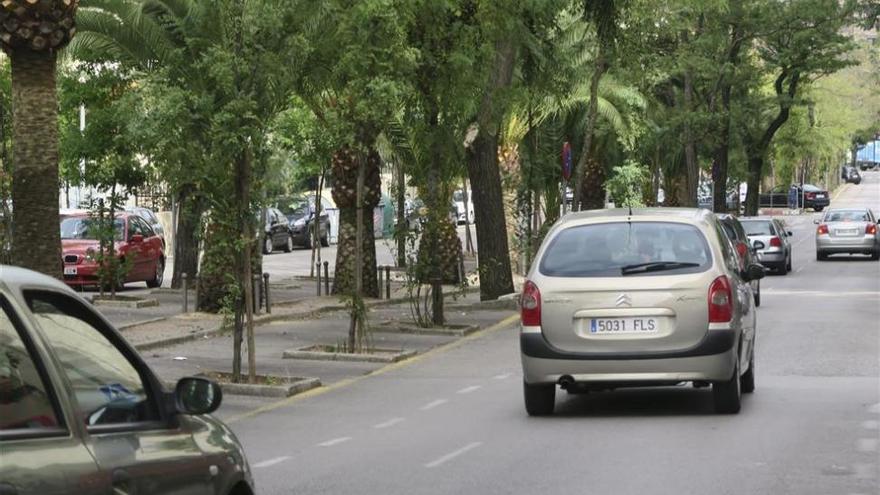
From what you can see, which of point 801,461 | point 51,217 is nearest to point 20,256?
point 51,217

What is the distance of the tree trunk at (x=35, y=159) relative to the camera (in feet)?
57.0

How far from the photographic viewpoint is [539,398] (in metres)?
14.4

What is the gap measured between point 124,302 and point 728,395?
52.6ft

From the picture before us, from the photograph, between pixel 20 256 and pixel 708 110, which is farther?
pixel 708 110

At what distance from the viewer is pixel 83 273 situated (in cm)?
3284

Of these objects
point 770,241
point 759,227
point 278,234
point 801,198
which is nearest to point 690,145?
point 759,227

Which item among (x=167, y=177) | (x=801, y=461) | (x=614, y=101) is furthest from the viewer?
(x=614, y=101)

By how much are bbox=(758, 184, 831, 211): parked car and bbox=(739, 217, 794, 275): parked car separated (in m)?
63.7

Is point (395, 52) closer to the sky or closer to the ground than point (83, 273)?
closer to the sky

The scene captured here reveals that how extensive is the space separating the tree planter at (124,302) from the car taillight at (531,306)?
49.7ft

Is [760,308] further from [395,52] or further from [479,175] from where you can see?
[395,52]

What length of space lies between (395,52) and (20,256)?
5308mm

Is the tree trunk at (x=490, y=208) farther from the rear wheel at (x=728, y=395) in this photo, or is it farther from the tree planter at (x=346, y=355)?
the rear wheel at (x=728, y=395)

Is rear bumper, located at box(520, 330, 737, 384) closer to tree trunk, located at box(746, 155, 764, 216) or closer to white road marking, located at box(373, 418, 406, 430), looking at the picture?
white road marking, located at box(373, 418, 406, 430)
